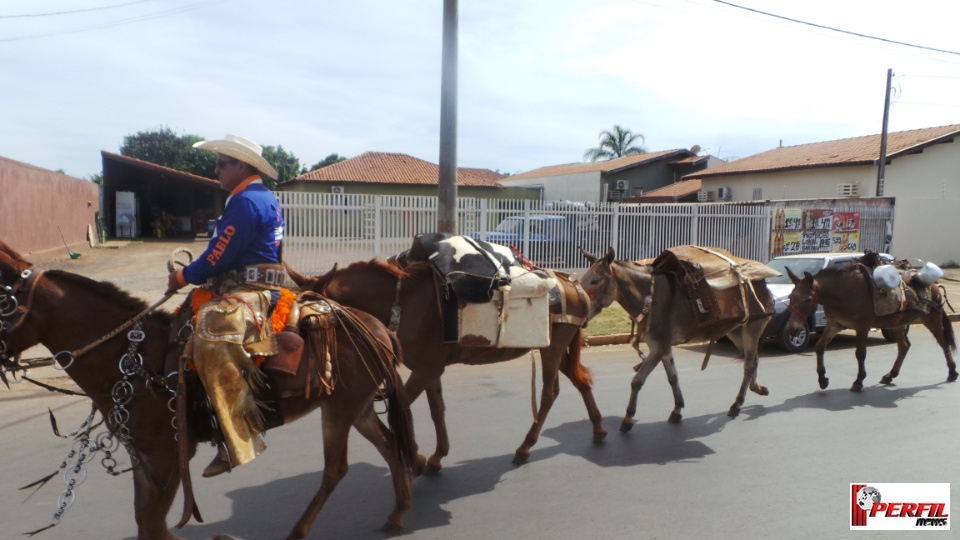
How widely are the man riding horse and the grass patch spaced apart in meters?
7.75

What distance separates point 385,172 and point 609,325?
26570 millimetres

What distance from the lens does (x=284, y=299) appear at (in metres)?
3.41

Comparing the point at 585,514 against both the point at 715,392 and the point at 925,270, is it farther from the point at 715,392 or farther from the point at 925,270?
the point at 925,270

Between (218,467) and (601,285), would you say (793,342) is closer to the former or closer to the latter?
(601,285)

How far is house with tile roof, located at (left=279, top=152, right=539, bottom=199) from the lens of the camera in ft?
109

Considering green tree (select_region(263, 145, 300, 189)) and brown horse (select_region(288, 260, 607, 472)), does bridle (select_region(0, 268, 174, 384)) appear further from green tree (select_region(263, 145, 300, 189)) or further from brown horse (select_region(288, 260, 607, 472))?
green tree (select_region(263, 145, 300, 189))

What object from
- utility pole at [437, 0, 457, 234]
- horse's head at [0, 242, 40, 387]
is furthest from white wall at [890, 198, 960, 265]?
horse's head at [0, 242, 40, 387]

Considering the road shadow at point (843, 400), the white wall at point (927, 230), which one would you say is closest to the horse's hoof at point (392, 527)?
the road shadow at point (843, 400)

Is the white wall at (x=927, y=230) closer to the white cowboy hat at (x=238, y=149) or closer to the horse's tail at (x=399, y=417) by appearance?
the horse's tail at (x=399, y=417)

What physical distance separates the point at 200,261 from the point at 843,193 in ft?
86.3

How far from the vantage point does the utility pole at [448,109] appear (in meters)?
9.49

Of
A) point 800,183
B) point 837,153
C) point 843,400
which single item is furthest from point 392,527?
point 837,153

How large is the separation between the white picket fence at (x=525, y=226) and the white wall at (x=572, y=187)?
14.2 metres

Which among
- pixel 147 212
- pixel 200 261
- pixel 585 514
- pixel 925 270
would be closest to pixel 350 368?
pixel 200 261
